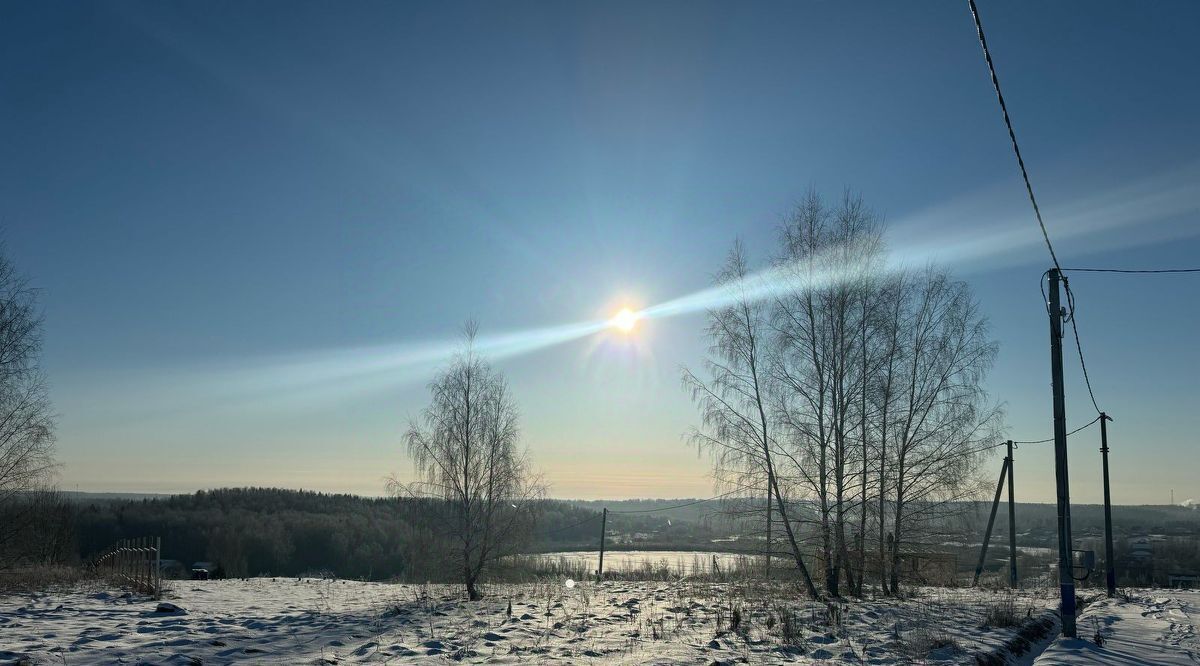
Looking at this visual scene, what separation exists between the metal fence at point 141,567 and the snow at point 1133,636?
20013 millimetres

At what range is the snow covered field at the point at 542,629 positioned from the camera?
10.8 m

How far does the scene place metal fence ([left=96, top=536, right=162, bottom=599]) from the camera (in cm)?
1977

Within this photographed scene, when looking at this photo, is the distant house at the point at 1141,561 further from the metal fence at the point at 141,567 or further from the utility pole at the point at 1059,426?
the metal fence at the point at 141,567

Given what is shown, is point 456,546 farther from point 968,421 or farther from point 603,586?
point 968,421

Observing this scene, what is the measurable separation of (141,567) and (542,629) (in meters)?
14.6

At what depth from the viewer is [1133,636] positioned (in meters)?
14.6

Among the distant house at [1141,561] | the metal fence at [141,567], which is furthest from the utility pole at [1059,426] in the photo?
the distant house at [1141,561]

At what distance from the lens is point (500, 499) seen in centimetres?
2241

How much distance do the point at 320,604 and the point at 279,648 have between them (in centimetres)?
767

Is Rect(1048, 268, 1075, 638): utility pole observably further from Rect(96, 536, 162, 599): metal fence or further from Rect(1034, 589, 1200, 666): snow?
Rect(96, 536, 162, 599): metal fence

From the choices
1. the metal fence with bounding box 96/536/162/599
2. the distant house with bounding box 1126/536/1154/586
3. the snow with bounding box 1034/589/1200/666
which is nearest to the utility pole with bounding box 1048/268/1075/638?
the snow with bounding box 1034/589/1200/666

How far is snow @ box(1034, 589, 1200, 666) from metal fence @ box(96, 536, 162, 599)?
20013mm

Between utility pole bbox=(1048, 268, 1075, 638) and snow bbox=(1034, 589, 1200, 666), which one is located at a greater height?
utility pole bbox=(1048, 268, 1075, 638)

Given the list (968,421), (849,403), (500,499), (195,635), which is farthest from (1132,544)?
(195,635)
